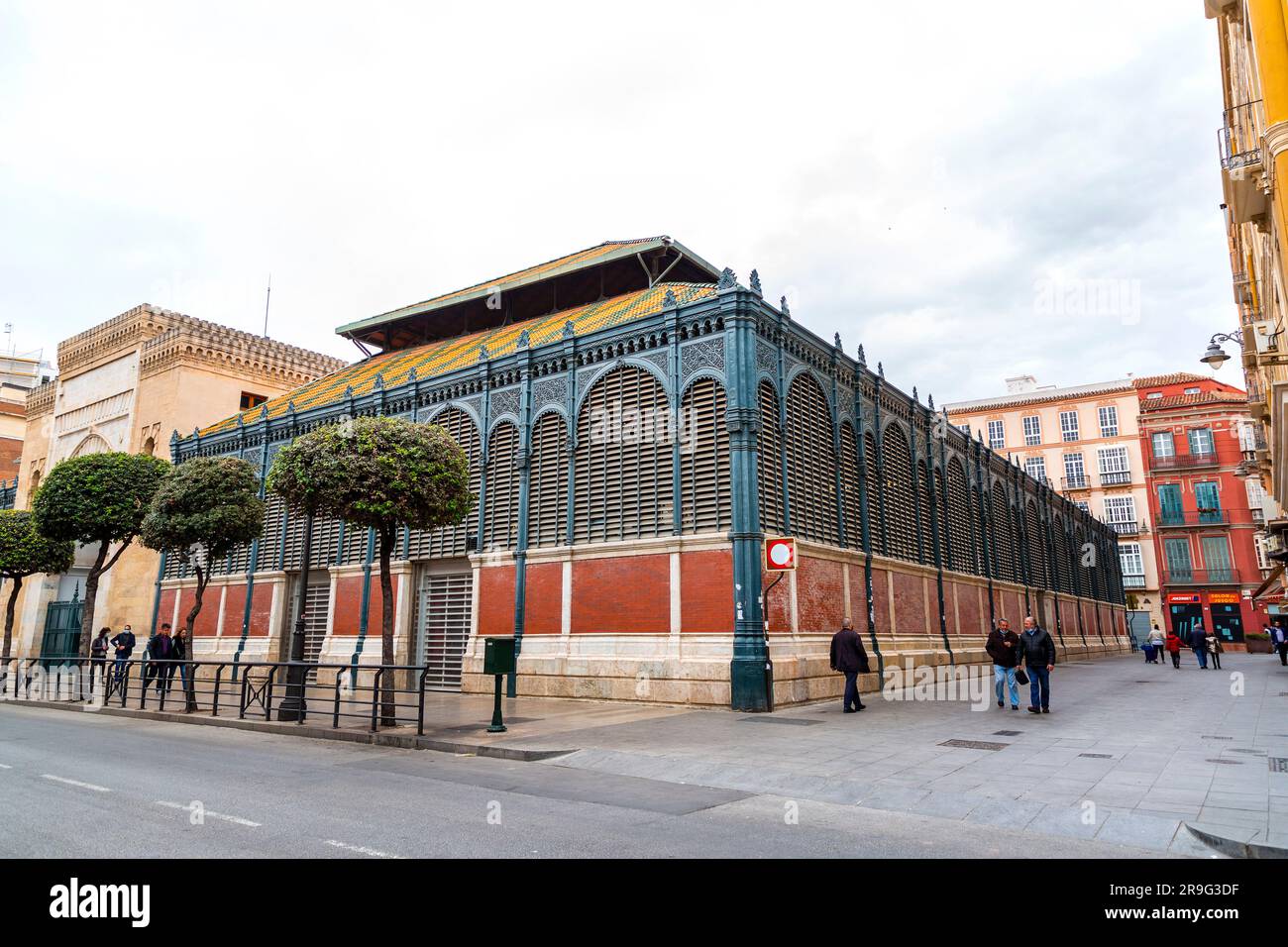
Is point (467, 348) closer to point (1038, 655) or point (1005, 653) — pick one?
point (1005, 653)

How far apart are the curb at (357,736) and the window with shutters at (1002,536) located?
27.5 m

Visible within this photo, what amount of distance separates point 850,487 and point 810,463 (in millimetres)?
2624

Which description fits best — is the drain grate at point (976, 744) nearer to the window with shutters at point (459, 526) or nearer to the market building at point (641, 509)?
the market building at point (641, 509)

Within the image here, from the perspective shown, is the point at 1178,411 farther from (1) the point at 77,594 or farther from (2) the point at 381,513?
(1) the point at 77,594

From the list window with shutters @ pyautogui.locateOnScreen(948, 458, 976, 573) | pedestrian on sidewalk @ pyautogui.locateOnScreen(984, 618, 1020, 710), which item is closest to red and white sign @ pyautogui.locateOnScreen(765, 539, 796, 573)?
pedestrian on sidewalk @ pyautogui.locateOnScreen(984, 618, 1020, 710)

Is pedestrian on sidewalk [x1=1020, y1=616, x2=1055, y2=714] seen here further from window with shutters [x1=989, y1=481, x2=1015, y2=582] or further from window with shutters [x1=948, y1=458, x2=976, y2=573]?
window with shutters [x1=989, y1=481, x2=1015, y2=582]

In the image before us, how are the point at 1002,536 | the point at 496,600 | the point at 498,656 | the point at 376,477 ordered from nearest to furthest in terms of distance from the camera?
the point at 498,656 < the point at 376,477 < the point at 496,600 < the point at 1002,536

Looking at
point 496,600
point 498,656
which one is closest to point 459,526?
point 496,600

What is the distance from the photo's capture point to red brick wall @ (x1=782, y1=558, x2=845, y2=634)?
18.3 m

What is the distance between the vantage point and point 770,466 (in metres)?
18.1

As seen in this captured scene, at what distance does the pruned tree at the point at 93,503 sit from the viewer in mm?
23641

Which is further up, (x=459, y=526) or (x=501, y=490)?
(x=501, y=490)

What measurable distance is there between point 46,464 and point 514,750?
153 feet
